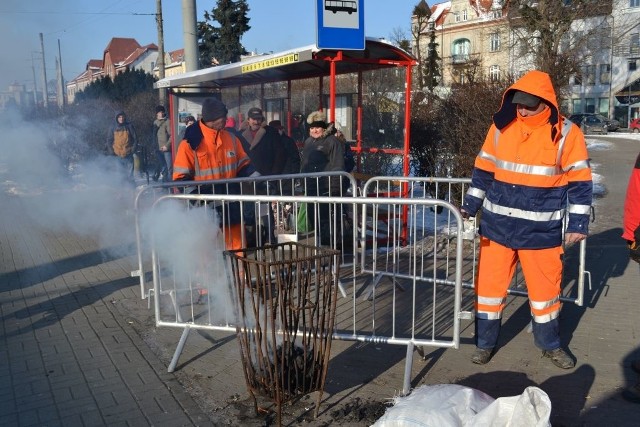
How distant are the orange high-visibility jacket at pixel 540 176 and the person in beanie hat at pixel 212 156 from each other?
2.39 meters

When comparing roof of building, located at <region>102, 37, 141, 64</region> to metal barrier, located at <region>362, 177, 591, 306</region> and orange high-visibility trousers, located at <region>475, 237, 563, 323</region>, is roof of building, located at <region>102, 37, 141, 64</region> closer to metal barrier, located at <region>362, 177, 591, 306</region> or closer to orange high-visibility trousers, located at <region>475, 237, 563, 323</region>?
metal barrier, located at <region>362, 177, 591, 306</region>

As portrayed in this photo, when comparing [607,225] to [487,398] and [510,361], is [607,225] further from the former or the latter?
[487,398]

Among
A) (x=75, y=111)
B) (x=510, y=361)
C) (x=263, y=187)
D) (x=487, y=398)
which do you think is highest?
(x=75, y=111)

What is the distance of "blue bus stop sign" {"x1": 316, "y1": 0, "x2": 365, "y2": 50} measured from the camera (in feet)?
23.0

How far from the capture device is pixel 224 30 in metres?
33.2

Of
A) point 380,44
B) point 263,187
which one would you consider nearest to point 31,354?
point 263,187

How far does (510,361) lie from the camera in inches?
176

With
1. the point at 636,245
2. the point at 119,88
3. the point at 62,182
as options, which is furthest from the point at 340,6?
the point at 119,88

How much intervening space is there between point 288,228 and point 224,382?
353cm

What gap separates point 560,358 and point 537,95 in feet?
6.22

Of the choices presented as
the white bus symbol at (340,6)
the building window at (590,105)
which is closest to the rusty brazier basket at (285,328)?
the white bus symbol at (340,6)

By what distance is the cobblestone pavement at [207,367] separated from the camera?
371 centimetres

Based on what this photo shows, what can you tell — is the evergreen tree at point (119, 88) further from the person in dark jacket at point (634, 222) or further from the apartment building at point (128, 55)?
the apartment building at point (128, 55)

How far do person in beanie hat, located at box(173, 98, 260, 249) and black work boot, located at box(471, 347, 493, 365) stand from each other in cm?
231
